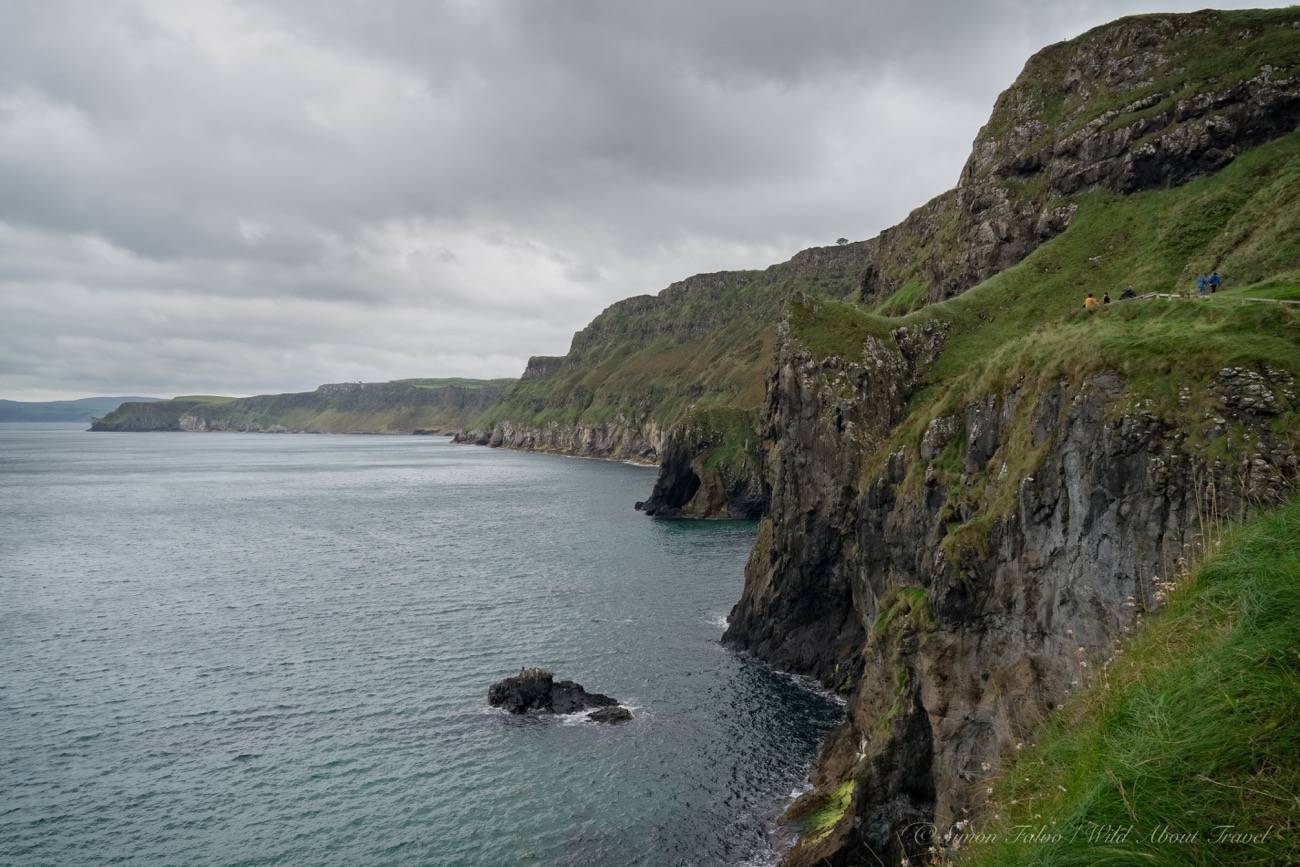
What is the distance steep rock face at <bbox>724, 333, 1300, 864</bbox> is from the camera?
71.4 ft

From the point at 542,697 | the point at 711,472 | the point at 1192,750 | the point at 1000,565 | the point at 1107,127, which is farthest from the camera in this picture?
the point at 711,472

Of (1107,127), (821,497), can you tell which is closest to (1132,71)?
(1107,127)

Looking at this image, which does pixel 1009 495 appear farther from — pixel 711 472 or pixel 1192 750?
pixel 711 472

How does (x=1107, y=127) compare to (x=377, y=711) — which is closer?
(x=377, y=711)

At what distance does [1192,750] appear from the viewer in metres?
6.97

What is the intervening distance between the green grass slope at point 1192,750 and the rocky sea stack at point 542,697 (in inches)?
1467

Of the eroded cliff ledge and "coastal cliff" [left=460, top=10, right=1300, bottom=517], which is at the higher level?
"coastal cliff" [left=460, top=10, right=1300, bottom=517]

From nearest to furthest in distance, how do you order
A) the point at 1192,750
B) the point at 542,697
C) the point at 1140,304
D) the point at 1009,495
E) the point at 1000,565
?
1. the point at 1192,750
2. the point at 1000,565
3. the point at 1009,495
4. the point at 1140,304
5. the point at 542,697

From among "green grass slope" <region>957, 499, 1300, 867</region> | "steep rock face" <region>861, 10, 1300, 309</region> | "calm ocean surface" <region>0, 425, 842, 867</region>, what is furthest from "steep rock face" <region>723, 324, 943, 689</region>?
"green grass slope" <region>957, 499, 1300, 867</region>

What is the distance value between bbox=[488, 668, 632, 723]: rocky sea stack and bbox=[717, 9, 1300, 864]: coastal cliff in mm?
13901

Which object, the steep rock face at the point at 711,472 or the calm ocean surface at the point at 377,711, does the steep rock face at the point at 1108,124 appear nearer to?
the calm ocean surface at the point at 377,711

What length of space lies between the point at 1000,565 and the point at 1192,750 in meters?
23.5

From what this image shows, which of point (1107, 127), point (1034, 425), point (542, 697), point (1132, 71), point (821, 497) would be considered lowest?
point (542, 697)

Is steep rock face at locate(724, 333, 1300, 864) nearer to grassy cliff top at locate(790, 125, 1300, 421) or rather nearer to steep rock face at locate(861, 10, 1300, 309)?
grassy cliff top at locate(790, 125, 1300, 421)
